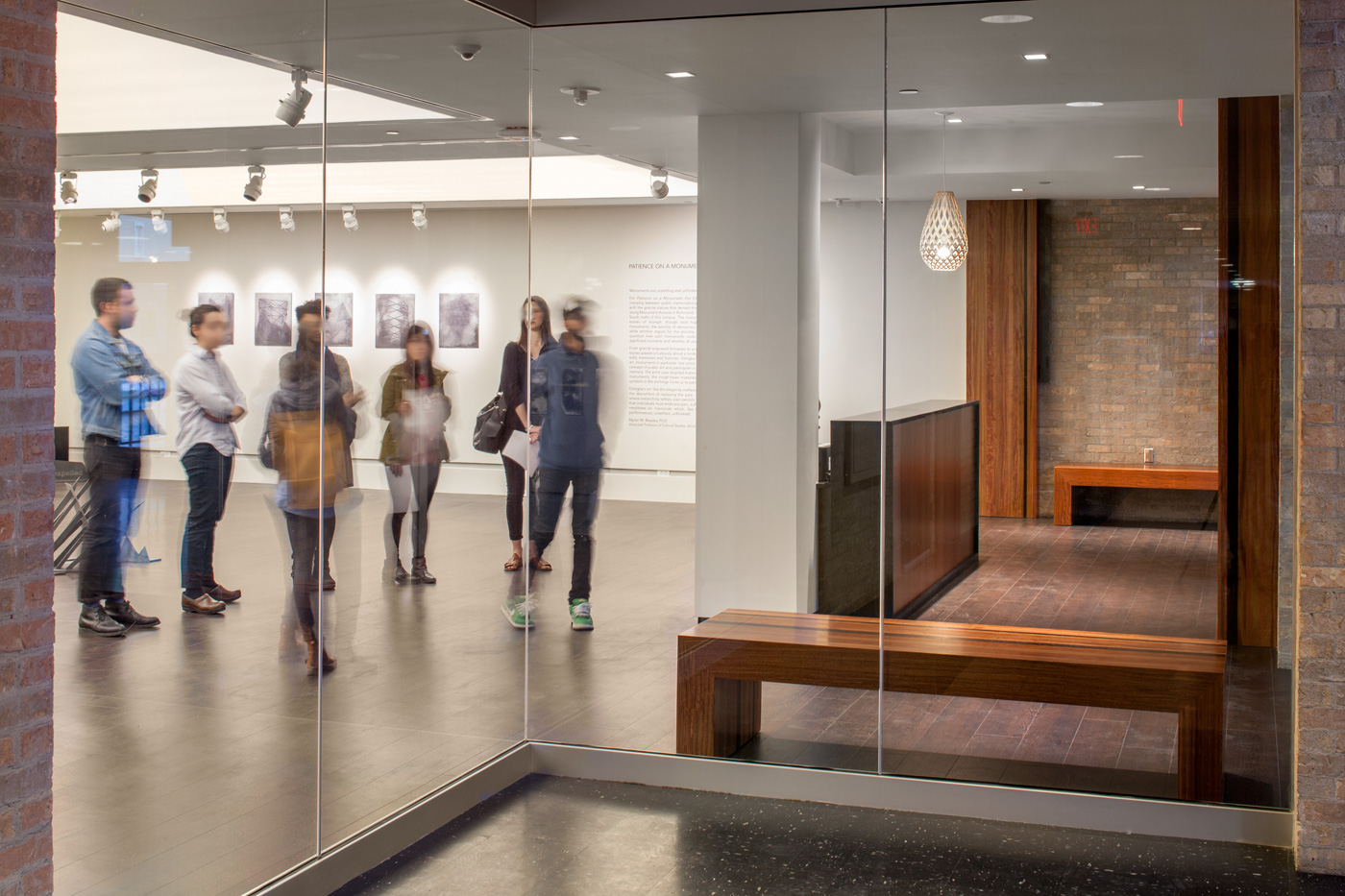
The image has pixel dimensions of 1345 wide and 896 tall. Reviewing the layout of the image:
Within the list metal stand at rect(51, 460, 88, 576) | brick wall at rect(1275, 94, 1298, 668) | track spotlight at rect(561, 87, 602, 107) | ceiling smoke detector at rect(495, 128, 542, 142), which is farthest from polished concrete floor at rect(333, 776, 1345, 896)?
track spotlight at rect(561, 87, 602, 107)

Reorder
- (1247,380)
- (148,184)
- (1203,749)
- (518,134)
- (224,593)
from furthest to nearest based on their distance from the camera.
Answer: (518,134), (1203,749), (1247,380), (224,593), (148,184)

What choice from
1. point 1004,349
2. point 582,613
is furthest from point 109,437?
point 1004,349

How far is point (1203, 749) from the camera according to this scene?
4.18 metres

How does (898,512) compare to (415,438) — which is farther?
(898,512)

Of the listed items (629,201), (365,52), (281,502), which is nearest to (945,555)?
(629,201)

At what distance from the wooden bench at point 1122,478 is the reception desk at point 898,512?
30cm

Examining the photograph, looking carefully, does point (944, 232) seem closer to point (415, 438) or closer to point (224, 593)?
point (415, 438)

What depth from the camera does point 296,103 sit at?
348 cm

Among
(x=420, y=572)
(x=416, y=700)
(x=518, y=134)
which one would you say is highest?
(x=518, y=134)

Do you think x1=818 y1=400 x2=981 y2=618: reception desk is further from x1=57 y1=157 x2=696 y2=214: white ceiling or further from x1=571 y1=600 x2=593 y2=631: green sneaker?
x1=57 y1=157 x2=696 y2=214: white ceiling

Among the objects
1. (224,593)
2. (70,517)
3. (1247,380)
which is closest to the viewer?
(70,517)

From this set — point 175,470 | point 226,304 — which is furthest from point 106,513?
point 226,304

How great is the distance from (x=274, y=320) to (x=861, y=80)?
230cm

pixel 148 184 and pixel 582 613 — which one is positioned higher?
pixel 148 184
